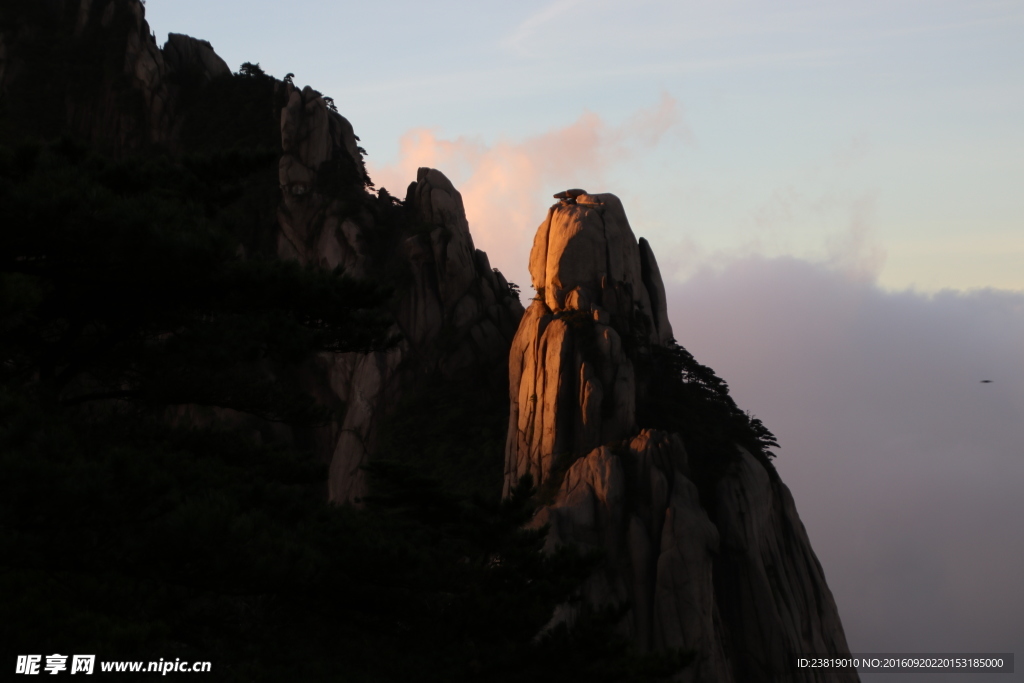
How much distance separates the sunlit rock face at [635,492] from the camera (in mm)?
30969

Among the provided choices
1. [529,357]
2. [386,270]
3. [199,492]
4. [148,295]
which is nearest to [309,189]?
[386,270]

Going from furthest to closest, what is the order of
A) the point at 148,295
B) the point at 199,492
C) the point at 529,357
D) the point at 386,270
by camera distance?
the point at 386,270
the point at 529,357
the point at 148,295
the point at 199,492

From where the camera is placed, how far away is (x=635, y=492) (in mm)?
32062

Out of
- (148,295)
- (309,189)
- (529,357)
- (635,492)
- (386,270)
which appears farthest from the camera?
(309,189)

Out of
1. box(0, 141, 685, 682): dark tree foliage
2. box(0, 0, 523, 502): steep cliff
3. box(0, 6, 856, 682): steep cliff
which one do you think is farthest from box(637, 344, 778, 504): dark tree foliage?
box(0, 141, 685, 682): dark tree foliage

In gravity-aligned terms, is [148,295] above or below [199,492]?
above

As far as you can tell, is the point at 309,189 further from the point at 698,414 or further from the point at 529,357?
the point at 698,414

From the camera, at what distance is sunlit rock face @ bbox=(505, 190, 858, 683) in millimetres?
30969

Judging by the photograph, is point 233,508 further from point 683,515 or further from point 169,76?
point 169,76

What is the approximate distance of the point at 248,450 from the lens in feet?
42.7

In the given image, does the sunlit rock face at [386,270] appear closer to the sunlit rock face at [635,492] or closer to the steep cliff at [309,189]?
the steep cliff at [309,189]

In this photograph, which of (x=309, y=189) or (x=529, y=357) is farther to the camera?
(x=309, y=189)

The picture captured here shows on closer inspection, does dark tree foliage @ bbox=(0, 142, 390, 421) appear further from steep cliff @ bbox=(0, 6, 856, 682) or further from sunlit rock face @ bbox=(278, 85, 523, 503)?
sunlit rock face @ bbox=(278, 85, 523, 503)

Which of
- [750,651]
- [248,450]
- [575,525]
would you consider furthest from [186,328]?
[750,651]
